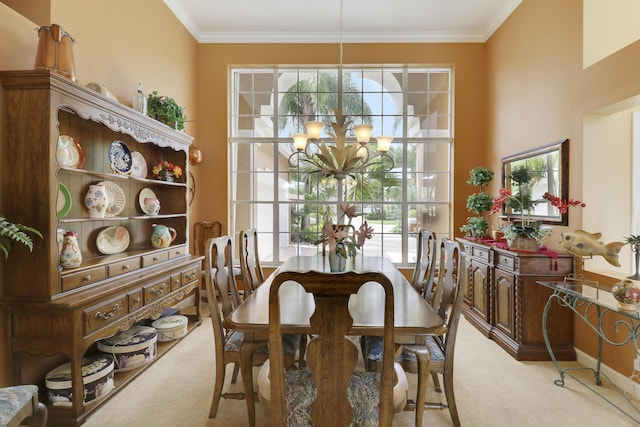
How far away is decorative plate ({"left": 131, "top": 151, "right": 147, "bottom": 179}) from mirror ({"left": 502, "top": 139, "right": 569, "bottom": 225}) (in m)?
3.85

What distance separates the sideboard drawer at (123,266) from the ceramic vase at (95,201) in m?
0.39

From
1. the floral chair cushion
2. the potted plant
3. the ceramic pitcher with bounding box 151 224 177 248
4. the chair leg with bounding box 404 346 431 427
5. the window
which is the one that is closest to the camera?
the floral chair cushion

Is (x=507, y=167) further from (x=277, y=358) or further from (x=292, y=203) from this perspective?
(x=277, y=358)

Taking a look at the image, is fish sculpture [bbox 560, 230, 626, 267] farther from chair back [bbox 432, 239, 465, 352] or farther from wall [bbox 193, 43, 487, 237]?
wall [bbox 193, 43, 487, 237]

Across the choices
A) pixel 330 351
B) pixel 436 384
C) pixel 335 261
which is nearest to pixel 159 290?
pixel 335 261

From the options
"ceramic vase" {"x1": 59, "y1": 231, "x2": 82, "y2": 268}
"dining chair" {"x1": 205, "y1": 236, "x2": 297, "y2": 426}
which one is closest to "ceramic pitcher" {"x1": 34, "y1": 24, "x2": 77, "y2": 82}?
"ceramic vase" {"x1": 59, "y1": 231, "x2": 82, "y2": 268}

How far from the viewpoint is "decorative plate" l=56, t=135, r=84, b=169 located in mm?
2193

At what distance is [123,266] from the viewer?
98.7 inches

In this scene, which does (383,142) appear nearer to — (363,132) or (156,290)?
(363,132)

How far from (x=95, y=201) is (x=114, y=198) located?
38 cm

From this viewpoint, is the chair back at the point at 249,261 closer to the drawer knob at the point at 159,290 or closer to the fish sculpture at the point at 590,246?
the drawer knob at the point at 159,290

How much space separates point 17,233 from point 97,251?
103cm

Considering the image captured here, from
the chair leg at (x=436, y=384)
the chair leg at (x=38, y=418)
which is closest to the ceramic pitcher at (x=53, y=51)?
the chair leg at (x=38, y=418)

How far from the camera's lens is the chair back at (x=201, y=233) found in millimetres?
4484
